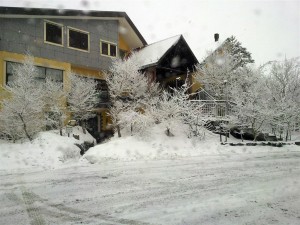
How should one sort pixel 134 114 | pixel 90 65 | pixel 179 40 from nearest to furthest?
pixel 134 114, pixel 90 65, pixel 179 40

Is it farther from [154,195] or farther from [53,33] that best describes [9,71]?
[154,195]

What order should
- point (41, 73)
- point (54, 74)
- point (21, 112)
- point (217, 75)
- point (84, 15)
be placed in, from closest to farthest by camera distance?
1. point (21, 112)
2. point (41, 73)
3. point (54, 74)
4. point (84, 15)
5. point (217, 75)

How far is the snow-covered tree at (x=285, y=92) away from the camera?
18.0 meters

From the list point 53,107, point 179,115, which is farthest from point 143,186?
point 53,107

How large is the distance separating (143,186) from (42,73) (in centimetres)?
1259

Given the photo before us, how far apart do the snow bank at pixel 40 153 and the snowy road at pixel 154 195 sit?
1093mm

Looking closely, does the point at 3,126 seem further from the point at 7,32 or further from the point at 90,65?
the point at 90,65

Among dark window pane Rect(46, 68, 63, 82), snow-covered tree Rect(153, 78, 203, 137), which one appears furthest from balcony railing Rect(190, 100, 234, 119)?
dark window pane Rect(46, 68, 63, 82)

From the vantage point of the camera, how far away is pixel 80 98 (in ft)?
52.5

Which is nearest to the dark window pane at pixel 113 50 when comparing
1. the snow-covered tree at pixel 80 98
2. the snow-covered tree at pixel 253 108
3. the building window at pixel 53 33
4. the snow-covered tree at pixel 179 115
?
the building window at pixel 53 33

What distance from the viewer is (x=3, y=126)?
1230cm

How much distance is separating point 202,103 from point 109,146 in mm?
6320

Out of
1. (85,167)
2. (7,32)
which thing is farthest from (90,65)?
(85,167)

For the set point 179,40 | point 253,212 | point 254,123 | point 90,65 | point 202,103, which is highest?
point 179,40
